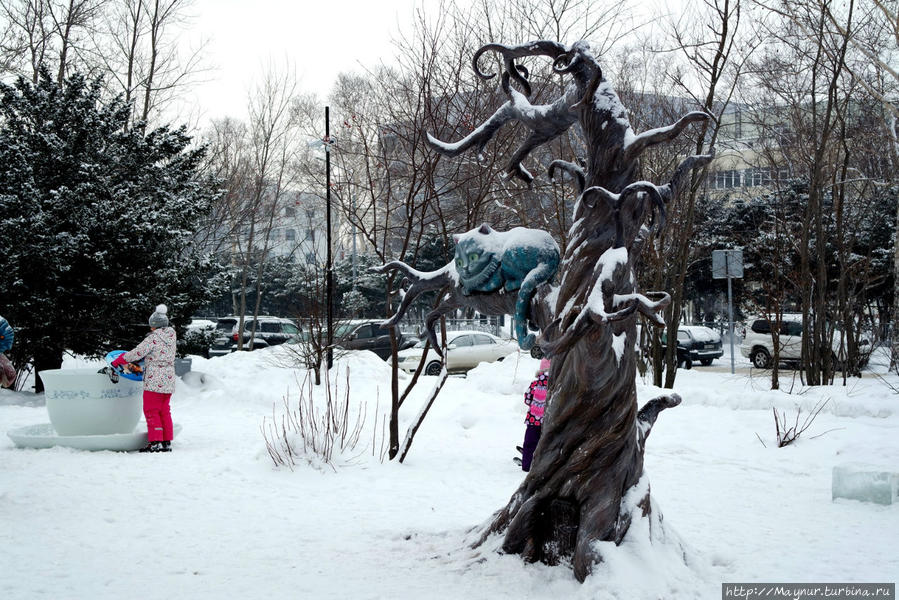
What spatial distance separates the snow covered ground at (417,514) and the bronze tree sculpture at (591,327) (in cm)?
21

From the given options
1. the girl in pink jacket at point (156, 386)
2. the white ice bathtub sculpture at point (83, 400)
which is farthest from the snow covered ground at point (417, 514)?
the white ice bathtub sculpture at point (83, 400)

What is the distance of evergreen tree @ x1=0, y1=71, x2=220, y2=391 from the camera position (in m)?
10.9

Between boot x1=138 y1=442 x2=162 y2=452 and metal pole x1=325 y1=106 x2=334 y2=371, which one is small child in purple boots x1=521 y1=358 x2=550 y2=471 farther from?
boot x1=138 y1=442 x2=162 y2=452

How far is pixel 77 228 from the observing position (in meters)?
11.2

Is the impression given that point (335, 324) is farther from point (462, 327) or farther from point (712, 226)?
point (712, 226)

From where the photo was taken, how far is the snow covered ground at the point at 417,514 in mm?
3762

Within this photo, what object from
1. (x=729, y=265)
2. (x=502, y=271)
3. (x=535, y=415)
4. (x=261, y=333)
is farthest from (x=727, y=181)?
(x=502, y=271)

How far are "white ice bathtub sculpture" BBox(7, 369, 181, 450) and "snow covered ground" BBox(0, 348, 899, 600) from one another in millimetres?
199

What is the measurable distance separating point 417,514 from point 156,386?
12.2ft

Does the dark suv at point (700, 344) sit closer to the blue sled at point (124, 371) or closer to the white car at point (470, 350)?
the white car at point (470, 350)

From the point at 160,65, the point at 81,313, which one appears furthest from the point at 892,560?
the point at 160,65

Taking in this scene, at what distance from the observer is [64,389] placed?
7711 mm

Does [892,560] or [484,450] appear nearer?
[892,560]

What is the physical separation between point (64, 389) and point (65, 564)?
4.19 m
